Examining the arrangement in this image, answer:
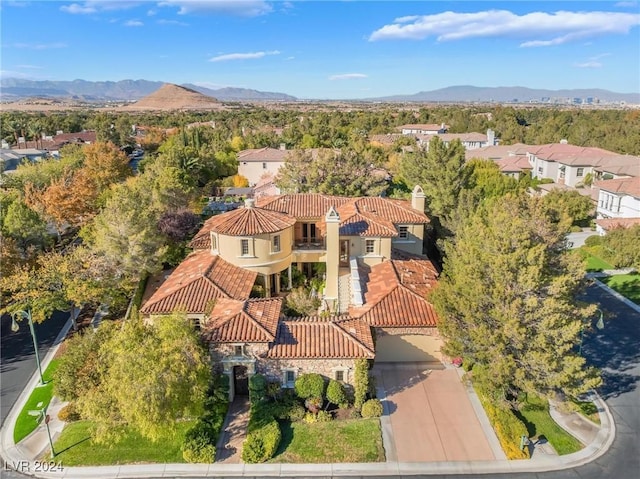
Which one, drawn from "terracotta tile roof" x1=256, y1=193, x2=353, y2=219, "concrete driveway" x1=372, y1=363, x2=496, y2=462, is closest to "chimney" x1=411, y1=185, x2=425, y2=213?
"terracotta tile roof" x1=256, y1=193, x2=353, y2=219

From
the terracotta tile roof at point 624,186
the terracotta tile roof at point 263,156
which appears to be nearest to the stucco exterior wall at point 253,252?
the terracotta tile roof at point 263,156

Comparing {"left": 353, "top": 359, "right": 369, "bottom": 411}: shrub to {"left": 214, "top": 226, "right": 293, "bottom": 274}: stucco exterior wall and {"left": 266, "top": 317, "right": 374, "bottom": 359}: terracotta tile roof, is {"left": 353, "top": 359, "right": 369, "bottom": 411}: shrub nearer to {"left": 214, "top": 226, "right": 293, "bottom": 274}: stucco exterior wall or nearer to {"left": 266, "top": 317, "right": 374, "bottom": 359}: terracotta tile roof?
{"left": 266, "top": 317, "right": 374, "bottom": 359}: terracotta tile roof

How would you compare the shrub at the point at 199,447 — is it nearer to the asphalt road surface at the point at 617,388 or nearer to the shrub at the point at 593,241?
the asphalt road surface at the point at 617,388

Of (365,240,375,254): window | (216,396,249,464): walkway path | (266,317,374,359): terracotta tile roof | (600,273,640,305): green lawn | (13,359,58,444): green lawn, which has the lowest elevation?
(13,359,58,444): green lawn

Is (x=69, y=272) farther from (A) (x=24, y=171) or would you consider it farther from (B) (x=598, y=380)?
(A) (x=24, y=171)

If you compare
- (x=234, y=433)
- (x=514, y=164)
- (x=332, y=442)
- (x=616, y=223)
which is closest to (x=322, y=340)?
(x=332, y=442)

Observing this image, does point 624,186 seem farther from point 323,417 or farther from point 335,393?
point 323,417

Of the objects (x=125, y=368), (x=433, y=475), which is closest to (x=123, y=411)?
(x=125, y=368)
